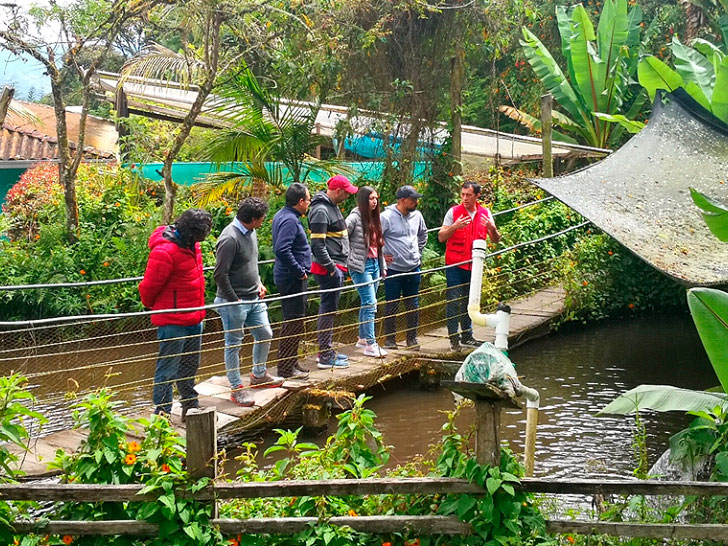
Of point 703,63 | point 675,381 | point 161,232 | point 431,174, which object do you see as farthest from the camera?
point 431,174

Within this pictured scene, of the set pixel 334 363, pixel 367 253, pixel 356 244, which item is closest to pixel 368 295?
pixel 367 253

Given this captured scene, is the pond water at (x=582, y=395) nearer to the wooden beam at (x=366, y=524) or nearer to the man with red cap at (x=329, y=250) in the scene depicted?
the man with red cap at (x=329, y=250)

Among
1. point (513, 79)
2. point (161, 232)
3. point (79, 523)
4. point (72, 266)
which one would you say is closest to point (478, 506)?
point (79, 523)

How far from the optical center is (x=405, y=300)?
30.0 feet

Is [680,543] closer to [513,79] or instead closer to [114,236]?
[114,236]

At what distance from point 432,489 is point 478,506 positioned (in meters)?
0.24

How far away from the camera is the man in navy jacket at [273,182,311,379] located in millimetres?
7684

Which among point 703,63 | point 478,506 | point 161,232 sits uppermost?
point 703,63

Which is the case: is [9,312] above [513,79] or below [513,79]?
below

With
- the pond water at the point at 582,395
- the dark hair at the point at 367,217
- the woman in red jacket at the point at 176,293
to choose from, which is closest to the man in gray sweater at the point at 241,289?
the woman in red jacket at the point at 176,293

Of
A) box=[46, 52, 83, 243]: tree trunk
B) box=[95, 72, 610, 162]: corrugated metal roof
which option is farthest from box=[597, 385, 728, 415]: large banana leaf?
box=[46, 52, 83, 243]: tree trunk

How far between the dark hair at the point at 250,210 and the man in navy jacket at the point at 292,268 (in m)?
0.61

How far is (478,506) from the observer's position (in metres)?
4.32

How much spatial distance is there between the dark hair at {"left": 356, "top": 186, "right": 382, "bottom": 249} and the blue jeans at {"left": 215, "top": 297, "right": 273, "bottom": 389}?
145cm
